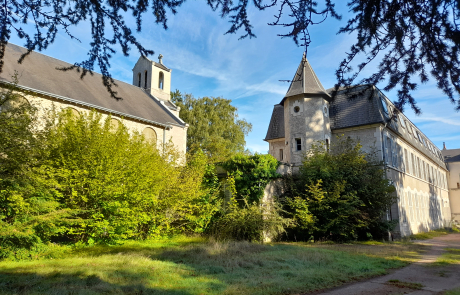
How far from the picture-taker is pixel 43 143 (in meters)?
10.9

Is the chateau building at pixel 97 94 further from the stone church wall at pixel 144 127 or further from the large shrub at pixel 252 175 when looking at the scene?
the large shrub at pixel 252 175

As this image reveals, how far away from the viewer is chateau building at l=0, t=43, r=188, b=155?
16.8 m

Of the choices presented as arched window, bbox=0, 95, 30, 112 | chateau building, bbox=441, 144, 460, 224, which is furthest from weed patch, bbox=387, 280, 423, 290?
chateau building, bbox=441, 144, 460, 224

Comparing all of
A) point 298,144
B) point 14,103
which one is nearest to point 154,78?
point 298,144

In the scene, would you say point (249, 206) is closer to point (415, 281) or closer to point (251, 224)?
point (251, 224)

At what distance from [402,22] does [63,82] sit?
65.9 ft

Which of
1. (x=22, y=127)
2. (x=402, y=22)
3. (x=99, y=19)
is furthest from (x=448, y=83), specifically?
(x=22, y=127)

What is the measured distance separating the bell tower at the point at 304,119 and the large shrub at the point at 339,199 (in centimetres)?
395

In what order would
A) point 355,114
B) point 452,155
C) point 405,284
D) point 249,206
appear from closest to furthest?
point 405,284
point 249,206
point 355,114
point 452,155

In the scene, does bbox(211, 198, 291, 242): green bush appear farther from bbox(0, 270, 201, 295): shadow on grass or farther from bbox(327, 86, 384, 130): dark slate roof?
bbox(327, 86, 384, 130): dark slate roof

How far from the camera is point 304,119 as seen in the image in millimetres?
21312

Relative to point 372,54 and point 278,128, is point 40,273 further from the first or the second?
point 278,128

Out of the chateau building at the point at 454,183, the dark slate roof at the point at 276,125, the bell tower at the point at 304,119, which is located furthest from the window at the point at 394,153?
the chateau building at the point at 454,183

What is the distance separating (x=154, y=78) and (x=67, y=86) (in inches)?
425
